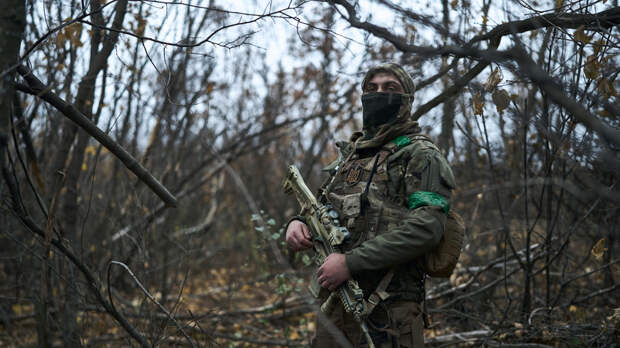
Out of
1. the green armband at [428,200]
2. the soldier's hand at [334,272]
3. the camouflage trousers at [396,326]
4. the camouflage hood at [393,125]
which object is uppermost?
the camouflage hood at [393,125]

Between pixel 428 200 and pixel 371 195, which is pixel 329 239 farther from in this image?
pixel 428 200

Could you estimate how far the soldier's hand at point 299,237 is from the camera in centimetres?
227

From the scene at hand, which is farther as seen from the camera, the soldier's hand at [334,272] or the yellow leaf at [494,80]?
the yellow leaf at [494,80]

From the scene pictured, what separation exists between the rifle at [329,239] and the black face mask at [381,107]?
518 millimetres

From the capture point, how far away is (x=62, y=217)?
3646 mm

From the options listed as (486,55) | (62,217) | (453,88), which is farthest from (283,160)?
(486,55)

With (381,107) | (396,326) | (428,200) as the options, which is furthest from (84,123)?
(396,326)

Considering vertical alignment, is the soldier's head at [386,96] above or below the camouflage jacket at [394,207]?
above

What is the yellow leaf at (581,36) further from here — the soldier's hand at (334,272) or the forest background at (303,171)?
the soldier's hand at (334,272)

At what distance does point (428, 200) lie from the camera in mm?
1932

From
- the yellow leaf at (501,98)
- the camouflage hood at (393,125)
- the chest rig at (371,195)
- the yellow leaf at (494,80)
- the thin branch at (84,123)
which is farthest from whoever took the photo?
the yellow leaf at (501,98)

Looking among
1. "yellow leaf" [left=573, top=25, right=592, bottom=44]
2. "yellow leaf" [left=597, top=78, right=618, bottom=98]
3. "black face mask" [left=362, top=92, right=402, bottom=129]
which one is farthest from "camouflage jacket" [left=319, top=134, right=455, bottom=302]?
"yellow leaf" [left=597, top=78, right=618, bottom=98]

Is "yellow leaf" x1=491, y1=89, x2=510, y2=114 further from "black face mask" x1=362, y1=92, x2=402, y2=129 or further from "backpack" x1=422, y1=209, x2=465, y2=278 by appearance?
"backpack" x1=422, y1=209, x2=465, y2=278

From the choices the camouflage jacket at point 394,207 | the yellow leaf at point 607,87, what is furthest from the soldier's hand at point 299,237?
the yellow leaf at point 607,87
